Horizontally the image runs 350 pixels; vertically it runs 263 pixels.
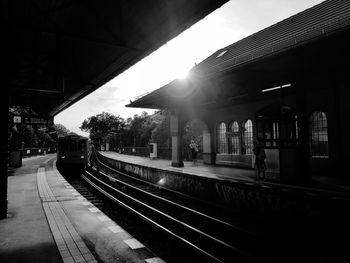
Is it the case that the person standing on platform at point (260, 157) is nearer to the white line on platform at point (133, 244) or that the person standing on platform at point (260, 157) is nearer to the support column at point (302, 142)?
the support column at point (302, 142)

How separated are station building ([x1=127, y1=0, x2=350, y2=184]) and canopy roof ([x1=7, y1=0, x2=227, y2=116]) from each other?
3.67m

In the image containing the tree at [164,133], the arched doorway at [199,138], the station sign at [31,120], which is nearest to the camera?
the station sign at [31,120]

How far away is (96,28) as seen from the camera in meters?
6.88

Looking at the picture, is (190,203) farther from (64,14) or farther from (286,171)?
(64,14)

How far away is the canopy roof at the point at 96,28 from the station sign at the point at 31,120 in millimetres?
7695

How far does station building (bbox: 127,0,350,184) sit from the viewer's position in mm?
8497

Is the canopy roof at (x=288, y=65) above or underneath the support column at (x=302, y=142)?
above

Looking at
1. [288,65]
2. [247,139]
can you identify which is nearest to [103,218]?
[288,65]

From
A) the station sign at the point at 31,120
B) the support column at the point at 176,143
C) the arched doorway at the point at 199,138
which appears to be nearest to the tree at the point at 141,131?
the arched doorway at the point at 199,138

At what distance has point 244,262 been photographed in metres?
5.37

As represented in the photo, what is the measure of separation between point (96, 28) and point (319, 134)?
11622 mm

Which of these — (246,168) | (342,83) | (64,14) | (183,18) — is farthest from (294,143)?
(64,14)

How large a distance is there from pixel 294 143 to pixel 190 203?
4.81 meters

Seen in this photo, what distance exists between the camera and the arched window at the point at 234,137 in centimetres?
1864
